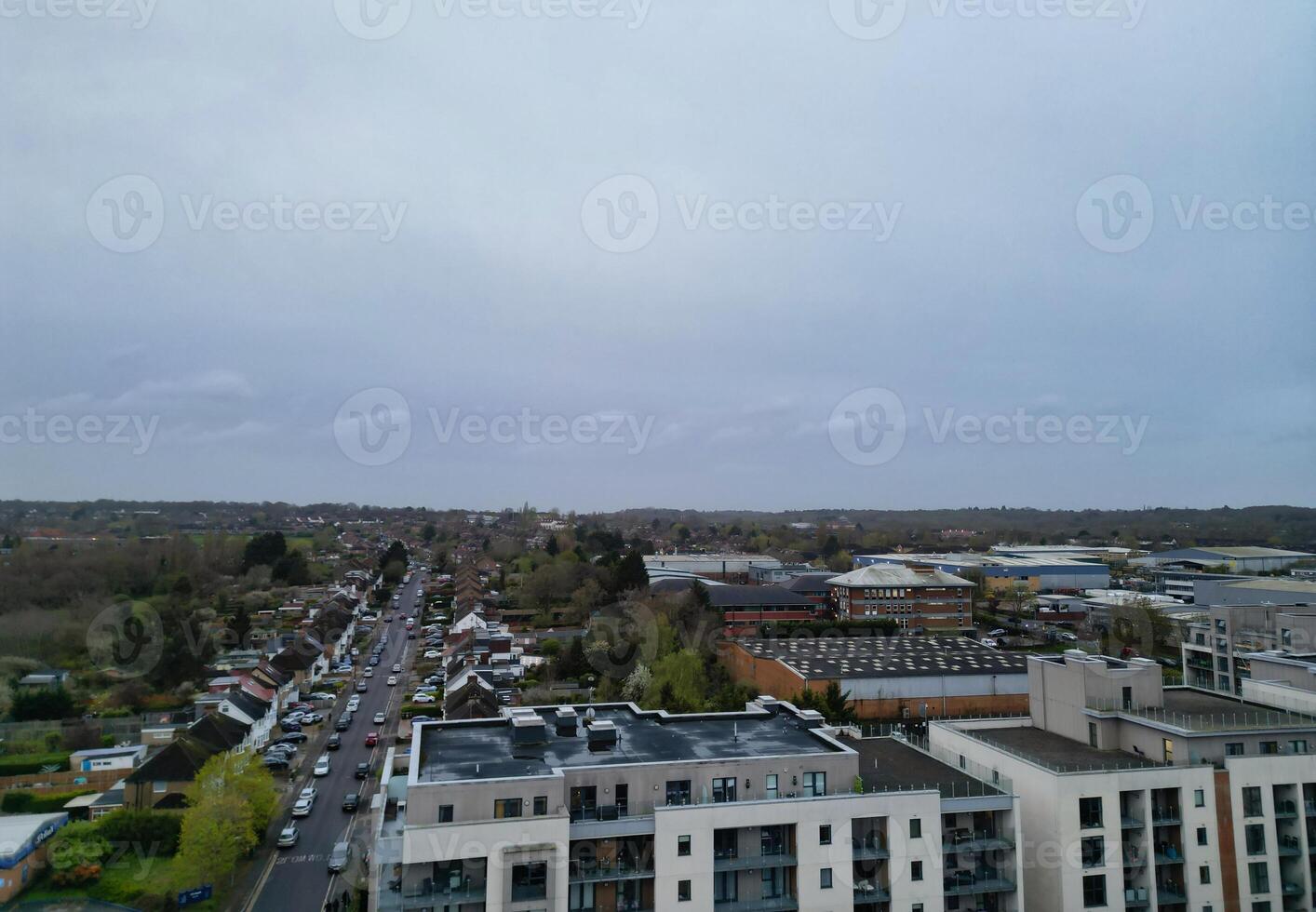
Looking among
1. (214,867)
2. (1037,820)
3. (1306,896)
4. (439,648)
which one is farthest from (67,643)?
(1306,896)

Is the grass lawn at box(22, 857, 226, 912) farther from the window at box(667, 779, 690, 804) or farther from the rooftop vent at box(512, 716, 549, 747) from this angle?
the window at box(667, 779, 690, 804)

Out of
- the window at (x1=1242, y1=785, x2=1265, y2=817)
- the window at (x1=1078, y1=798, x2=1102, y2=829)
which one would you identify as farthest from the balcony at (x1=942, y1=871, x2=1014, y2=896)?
the window at (x1=1242, y1=785, x2=1265, y2=817)

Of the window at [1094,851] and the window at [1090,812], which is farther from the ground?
the window at [1090,812]

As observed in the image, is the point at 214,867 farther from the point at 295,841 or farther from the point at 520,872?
the point at 520,872

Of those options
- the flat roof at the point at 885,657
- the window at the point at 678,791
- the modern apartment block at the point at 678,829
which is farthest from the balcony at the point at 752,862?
the flat roof at the point at 885,657

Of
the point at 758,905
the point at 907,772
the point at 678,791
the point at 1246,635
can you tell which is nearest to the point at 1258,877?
the point at 907,772

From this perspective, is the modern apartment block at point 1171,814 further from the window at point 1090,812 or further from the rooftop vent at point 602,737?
the rooftop vent at point 602,737

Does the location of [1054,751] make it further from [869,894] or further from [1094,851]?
[869,894]
